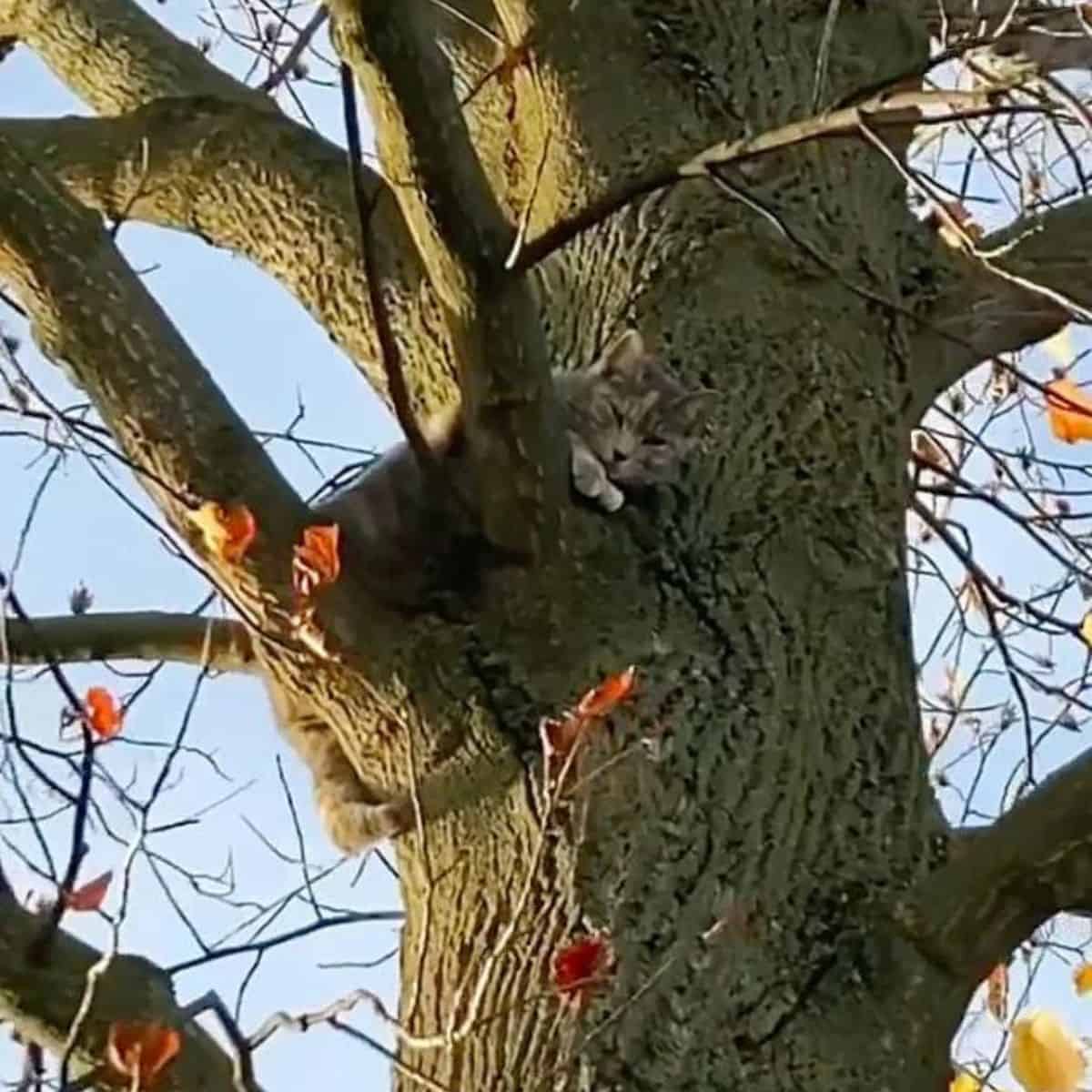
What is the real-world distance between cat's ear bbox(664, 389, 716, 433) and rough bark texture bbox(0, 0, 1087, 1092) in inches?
1.2

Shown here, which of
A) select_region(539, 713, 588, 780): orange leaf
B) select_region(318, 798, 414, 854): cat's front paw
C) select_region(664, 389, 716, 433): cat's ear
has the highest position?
select_region(664, 389, 716, 433): cat's ear

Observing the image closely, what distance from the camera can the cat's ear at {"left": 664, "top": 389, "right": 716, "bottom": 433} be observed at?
6.87 ft

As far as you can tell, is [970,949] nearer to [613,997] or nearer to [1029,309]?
[613,997]

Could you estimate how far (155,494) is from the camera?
174cm

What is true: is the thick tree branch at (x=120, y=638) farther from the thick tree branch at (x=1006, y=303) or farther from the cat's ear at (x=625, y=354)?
the thick tree branch at (x=1006, y=303)

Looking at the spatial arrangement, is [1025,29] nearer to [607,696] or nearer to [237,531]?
[607,696]

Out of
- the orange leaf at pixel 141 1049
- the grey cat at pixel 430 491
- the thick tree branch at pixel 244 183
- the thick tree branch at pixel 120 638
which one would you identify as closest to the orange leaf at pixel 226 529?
the grey cat at pixel 430 491

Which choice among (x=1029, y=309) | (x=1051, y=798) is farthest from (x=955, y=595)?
(x=1051, y=798)

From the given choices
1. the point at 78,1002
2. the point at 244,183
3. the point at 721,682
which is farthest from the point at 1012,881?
the point at 244,183

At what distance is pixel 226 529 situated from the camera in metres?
1.67

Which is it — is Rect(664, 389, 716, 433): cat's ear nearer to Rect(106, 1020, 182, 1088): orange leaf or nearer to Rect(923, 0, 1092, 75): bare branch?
Rect(923, 0, 1092, 75): bare branch

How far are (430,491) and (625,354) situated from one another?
0.42 m

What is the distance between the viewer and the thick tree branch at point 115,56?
2441 millimetres

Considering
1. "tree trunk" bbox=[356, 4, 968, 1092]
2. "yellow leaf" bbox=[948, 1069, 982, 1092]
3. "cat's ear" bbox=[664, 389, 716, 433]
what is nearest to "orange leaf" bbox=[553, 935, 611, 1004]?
"tree trunk" bbox=[356, 4, 968, 1092]
